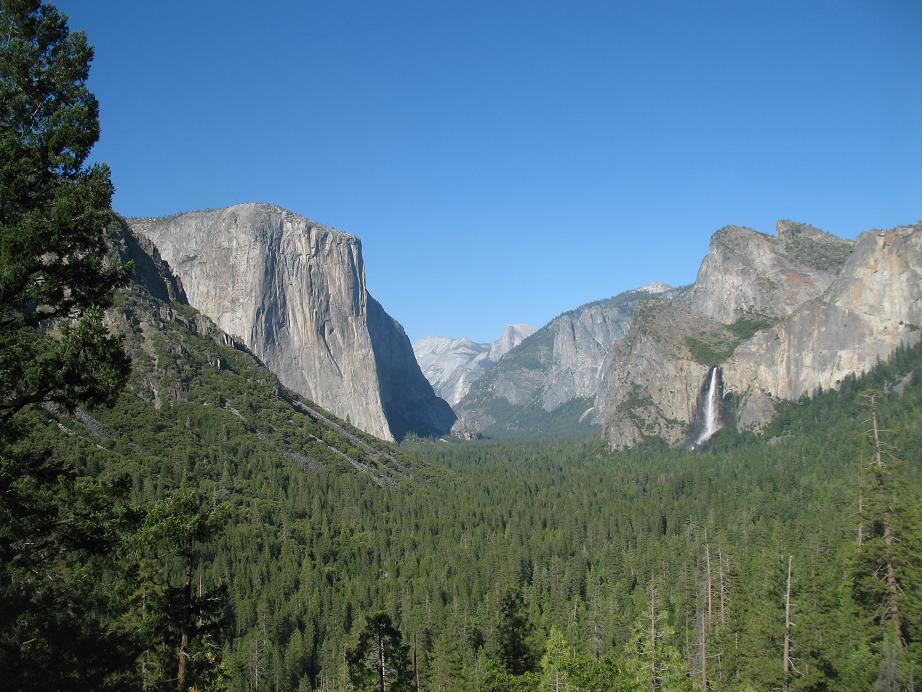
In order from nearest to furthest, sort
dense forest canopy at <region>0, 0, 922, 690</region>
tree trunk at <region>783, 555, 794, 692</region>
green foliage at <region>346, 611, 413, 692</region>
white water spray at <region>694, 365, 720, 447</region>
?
dense forest canopy at <region>0, 0, 922, 690</region>, tree trunk at <region>783, 555, 794, 692</region>, green foliage at <region>346, 611, 413, 692</region>, white water spray at <region>694, 365, 720, 447</region>

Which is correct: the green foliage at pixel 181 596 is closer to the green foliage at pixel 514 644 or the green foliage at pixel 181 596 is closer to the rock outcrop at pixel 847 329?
the green foliage at pixel 514 644

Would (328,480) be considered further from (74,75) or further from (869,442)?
(74,75)

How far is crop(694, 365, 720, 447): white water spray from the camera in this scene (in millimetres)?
190875

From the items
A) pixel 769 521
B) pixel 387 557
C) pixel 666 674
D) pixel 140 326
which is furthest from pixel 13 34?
pixel 140 326

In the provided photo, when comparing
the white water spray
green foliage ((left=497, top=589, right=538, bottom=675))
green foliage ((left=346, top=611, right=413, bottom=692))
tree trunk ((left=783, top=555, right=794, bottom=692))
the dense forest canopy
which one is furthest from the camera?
the white water spray

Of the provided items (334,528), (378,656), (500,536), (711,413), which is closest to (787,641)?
(378,656)

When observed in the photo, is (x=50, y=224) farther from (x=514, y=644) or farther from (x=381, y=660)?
(x=514, y=644)

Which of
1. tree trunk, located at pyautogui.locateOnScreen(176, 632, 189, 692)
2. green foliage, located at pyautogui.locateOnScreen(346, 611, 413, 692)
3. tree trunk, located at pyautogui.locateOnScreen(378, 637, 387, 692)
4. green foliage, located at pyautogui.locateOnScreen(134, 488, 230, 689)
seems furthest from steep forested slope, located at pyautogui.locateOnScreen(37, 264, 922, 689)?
tree trunk, located at pyautogui.locateOnScreen(176, 632, 189, 692)

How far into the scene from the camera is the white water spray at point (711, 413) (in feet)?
626

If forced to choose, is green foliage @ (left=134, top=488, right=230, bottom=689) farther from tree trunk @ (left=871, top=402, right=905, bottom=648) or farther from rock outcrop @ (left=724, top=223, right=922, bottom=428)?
rock outcrop @ (left=724, top=223, right=922, bottom=428)

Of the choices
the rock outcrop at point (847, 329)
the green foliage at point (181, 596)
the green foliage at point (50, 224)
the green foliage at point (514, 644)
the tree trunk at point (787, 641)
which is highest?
the rock outcrop at point (847, 329)

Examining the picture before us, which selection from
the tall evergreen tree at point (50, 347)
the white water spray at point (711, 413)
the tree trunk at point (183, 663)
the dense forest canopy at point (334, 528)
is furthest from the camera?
the white water spray at point (711, 413)

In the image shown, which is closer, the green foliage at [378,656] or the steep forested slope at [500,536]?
the green foliage at [378,656]

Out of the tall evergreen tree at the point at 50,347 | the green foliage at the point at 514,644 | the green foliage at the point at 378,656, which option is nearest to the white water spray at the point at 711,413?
the green foliage at the point at 514,644
